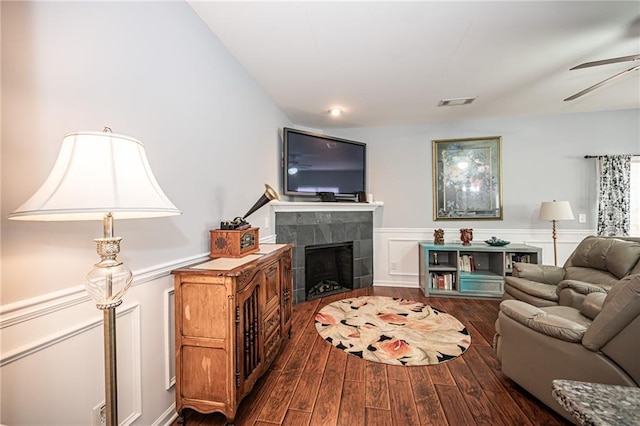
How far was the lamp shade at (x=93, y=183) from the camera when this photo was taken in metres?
0.69

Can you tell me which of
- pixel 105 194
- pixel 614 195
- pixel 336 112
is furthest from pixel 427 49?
pixel 614 195

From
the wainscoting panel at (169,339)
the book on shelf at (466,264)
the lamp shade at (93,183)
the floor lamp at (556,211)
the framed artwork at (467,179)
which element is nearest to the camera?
the lamp shade at (93,183)

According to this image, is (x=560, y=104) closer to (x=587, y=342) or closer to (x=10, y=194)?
(x=587, y=342)

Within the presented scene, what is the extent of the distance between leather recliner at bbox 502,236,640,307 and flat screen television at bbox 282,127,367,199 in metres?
2.36

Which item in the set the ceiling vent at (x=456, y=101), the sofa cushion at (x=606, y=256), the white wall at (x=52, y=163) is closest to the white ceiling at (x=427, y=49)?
the ceiling vent at (x=456, y=101)

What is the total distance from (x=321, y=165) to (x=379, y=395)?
2.82 meters

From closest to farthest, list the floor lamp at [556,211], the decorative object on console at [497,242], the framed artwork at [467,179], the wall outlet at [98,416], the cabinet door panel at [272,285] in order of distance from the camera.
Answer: the wall outlet at [98,416], the cabinet door panel at [272,285], the floor lamp at [556,211], the decorative object on console at [497,242], the framed artwork at [467,179]

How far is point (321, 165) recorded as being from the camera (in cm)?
376

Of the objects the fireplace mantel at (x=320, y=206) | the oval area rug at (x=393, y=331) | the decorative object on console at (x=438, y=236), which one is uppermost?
the fireplace mantel at (x=320, y=206)

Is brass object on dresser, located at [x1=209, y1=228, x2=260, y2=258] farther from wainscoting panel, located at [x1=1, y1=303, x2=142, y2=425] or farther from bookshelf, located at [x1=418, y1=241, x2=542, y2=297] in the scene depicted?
bookshelf, located at [x1=418, y1=241, x2=542, y2=297]

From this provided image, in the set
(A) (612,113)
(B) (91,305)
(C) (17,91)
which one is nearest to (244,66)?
(C) (17,91)

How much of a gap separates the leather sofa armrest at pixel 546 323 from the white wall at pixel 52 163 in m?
2.16

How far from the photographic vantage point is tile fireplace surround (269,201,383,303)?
133 inches

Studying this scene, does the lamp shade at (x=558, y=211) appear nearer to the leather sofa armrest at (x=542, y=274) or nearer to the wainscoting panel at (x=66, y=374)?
the leather sofa armrest at (x=542, y=274)
